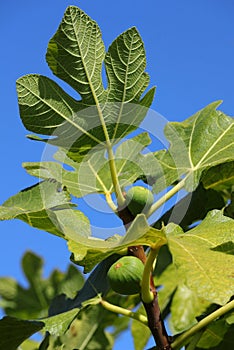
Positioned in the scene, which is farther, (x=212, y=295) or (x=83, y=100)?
(x=83, y=100)

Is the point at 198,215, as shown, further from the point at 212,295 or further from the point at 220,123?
the point at 212,295

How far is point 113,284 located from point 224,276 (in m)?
0.42

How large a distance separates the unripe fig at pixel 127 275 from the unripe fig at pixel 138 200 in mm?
153

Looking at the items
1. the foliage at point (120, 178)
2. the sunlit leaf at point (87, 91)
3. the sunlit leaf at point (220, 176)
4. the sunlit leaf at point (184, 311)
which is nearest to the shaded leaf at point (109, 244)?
the foliage at point (120, 178)

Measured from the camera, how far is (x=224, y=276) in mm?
1135

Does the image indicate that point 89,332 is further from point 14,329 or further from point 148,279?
point 148,279

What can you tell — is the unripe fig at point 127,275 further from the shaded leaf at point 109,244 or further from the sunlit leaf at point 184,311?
the sunlit leaf at point 184,311

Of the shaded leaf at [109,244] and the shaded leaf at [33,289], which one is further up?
the shaded leaf at [109,244]

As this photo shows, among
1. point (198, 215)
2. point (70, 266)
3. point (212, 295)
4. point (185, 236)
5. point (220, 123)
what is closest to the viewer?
point (212, 295)

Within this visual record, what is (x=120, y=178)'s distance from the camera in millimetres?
1744

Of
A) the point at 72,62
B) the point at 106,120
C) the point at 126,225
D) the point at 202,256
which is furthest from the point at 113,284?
the point at 72,62

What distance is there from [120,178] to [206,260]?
1.98ft

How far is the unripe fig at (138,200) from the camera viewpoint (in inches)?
59.9

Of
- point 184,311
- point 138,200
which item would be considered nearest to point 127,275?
point 138,200
